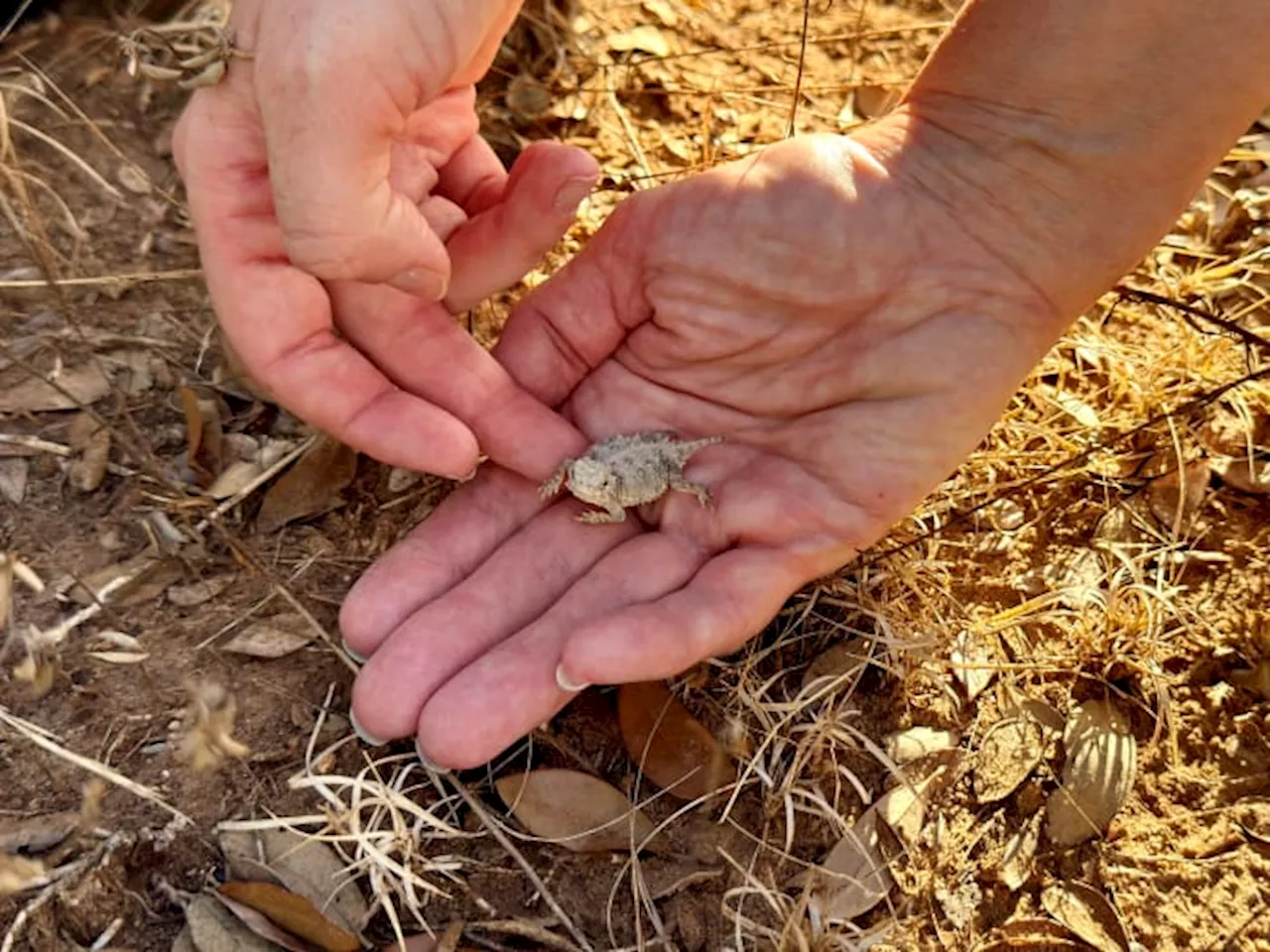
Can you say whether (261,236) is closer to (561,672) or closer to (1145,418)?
(561,672)

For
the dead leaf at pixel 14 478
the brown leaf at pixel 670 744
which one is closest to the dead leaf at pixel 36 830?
the dead leaf at pixel 14 478

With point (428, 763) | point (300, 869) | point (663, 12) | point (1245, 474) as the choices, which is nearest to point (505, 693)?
point (428, 763)

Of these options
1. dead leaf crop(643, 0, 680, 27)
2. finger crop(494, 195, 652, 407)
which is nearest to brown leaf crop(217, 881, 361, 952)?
finger crop(494, 195, 652, 407)

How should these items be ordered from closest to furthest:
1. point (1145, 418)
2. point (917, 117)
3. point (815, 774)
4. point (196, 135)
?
point (196, 135)
point (815, 774)
point (917, 117)
point (1145, 418)

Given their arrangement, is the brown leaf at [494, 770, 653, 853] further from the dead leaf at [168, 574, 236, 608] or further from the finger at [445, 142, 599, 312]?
the finger at [445, 142, 599, 312]

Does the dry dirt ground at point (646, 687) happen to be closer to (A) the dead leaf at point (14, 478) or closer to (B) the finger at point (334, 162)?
(A) the dead leaf at point (14, 478)

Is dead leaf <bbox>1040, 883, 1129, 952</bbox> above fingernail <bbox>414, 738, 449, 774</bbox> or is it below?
below

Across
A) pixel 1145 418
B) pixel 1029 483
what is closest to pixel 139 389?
pixel 1029 483
